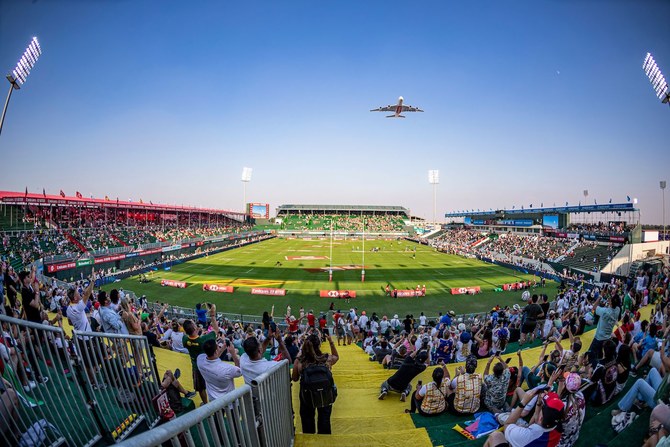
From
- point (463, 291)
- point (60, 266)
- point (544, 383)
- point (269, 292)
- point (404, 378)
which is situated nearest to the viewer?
point (544, 383)

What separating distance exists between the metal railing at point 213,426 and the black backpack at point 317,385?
1.40 metres

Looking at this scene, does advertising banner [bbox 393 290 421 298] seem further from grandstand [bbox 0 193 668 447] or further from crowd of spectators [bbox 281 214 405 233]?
crowd of spectators [bbox 281 214 405 233]

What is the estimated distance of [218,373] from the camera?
412cm

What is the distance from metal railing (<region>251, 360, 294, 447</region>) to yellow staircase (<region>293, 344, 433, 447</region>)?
1.76ft

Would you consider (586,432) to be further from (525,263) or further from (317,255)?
(317,255)

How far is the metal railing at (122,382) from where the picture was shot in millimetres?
4176

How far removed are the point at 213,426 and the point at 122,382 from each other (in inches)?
146

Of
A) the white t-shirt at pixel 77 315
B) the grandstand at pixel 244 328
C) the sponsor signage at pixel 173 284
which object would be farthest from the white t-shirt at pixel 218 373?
the sponsor signage at pixel 173 284

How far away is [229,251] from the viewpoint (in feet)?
194

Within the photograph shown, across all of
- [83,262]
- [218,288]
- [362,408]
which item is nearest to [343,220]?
[218,288]

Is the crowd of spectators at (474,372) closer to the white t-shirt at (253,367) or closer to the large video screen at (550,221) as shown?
the white t-shirt at (253,367)

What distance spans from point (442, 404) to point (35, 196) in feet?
177

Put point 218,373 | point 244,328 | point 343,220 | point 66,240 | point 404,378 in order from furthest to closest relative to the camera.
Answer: point 343,220, point 66,240, point 244,328, point 404,378, point 218,373

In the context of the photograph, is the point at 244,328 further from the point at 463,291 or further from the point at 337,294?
the point at 463,291
